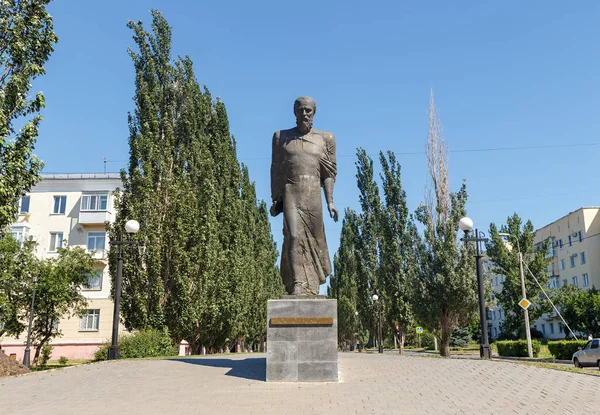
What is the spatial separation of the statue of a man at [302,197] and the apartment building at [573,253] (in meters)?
44.1

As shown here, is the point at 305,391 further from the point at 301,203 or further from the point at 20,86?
the point at 20,86

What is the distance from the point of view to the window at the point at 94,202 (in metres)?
34.6

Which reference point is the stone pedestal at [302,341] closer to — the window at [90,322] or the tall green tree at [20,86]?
the tall green tree at [20,86]

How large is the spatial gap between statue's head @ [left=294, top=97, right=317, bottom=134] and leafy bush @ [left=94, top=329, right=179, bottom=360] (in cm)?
846

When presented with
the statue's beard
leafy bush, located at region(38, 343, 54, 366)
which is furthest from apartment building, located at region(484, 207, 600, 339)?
the statue's beard

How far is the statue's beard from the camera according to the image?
924cm

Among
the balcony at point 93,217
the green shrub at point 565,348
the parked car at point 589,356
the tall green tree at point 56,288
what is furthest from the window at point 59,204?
the parked car at point 589,356

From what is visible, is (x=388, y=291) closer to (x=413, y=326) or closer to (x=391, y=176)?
(x=413, y=326)

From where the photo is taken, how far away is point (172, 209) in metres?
19.4

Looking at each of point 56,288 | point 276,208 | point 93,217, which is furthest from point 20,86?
point 93,217

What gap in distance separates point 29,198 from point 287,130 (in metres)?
32.7

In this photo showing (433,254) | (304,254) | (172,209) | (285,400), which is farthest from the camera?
(433,254)

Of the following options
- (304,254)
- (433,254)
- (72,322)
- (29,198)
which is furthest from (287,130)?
(29,198)

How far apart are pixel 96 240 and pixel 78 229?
5.11 ft
